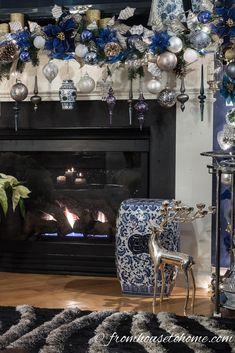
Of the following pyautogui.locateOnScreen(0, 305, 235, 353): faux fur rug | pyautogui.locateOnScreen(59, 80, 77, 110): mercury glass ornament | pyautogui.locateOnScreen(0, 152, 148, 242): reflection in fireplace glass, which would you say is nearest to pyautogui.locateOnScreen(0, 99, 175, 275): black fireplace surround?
pyautogui.locateOnScreen(0, 152, 148, 242): reflection in fireplace glass

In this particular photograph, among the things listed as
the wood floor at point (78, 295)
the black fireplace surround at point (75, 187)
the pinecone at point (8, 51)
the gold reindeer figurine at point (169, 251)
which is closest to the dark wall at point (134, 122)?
the black fireplace surround at point (75, 187)

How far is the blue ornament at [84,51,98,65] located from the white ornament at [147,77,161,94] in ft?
1.00

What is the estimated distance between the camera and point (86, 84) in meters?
2.88

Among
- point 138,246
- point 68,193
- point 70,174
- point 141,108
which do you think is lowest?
point 138,246

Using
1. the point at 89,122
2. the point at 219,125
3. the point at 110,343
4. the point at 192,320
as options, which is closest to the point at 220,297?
the point at 192,320

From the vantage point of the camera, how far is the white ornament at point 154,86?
2795 millimetres

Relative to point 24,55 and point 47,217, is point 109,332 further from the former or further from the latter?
point 24,55

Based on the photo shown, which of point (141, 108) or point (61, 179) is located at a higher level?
point (141, 108)

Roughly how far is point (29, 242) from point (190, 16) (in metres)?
1.56

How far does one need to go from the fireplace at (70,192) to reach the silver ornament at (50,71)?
39 cm

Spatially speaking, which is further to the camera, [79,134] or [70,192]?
[70,192]

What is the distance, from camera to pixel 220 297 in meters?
2.43

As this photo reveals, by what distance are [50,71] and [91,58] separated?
249 millimetres

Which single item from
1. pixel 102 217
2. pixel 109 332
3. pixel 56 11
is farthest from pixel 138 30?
pixel 109 332
